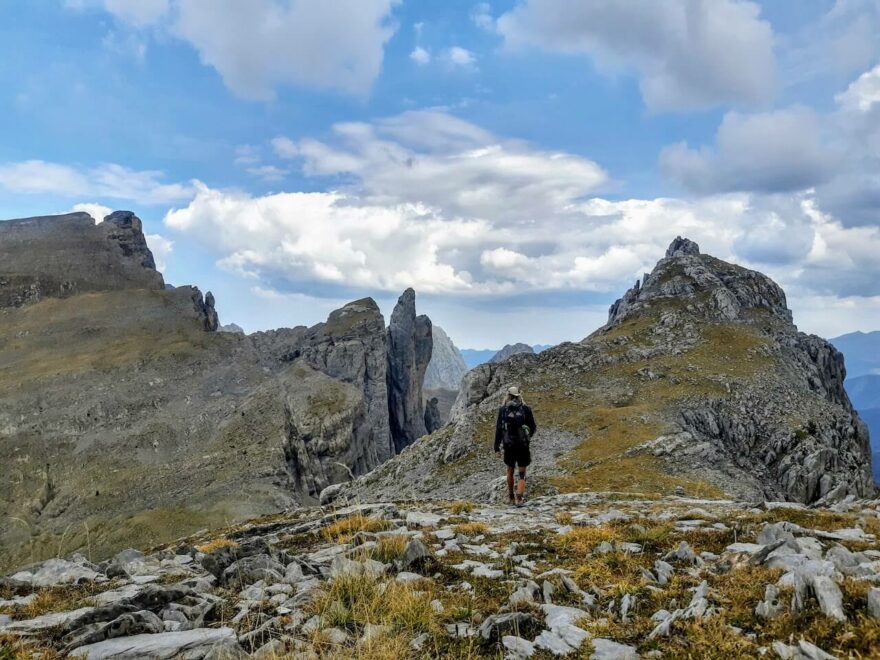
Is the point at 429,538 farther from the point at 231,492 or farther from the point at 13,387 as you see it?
the point at 13,387

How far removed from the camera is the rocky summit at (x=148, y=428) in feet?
311

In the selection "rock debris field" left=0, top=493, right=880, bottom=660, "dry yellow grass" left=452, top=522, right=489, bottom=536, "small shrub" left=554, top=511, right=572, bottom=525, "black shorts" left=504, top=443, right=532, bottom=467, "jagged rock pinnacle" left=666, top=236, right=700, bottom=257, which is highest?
"jagged rock pinnacle" left=666, top=236, right=700, bottom=257

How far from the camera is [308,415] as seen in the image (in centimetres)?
12825

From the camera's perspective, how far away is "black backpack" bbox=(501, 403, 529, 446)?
69.7 ft

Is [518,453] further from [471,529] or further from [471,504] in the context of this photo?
[471,529]

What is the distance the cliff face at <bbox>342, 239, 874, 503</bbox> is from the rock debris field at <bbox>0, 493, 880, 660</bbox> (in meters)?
20.8

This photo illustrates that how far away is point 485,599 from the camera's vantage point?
7.98 m

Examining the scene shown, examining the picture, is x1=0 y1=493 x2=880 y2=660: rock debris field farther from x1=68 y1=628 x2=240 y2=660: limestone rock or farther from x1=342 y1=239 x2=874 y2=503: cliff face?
x1=342 y1=239 x2=874 y2=503: cliff face

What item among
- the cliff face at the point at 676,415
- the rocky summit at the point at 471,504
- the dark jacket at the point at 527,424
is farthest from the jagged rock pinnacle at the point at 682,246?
the dark jacket at the point at 527,424

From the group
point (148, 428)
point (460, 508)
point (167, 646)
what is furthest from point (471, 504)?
point (148, 428)

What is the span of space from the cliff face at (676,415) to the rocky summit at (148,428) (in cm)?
Answer: 5281

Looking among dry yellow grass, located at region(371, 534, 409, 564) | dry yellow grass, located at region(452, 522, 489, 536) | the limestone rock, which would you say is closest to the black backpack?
dry yellow grass, located at region(452, 522, 489, 536)

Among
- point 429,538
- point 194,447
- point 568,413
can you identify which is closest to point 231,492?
point 194,447

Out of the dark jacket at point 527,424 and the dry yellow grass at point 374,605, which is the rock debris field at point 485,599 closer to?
the dry yellow grass at point 374,605
